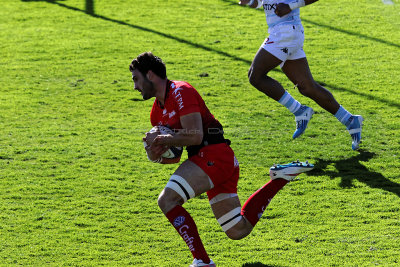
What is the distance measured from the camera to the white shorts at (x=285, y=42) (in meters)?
7.99

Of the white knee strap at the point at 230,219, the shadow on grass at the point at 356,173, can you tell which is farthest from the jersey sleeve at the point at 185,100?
the shadow on grass at the point at 356,173

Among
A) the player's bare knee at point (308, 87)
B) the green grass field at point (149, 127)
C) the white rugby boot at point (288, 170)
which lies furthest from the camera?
the player's bare knee at point (308, 87)

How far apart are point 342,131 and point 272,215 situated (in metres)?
2.92

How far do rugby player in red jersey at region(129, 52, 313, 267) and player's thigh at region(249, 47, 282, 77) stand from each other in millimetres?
2271

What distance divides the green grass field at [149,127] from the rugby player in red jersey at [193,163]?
0.48 meters

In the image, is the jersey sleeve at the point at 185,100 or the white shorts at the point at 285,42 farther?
the white shorts at the point at 285,42

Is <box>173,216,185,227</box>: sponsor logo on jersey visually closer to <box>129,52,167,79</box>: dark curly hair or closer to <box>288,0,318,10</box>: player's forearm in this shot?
<box>129,52,167,79</box>: dark curly hair

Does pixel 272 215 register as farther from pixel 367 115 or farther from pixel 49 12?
pixel 49 12

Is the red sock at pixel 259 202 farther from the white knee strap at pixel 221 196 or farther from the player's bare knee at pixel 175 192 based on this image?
the player's bare knee at pixel 175 192

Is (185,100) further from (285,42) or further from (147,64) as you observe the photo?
(285,42)

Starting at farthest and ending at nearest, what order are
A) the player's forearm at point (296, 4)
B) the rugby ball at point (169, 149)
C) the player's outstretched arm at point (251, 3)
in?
1. the player's outstretched arm at point (251, 3)
2. the player's forearm at point (296, 4)
3. the rugby ball at point (169, 149)

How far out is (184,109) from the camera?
18.1ft

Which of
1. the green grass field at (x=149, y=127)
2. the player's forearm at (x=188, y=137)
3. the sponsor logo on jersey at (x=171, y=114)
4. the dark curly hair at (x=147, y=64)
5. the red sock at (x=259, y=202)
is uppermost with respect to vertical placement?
the dark curly hair at (x=147, y=64)

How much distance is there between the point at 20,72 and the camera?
12922 millimetres
